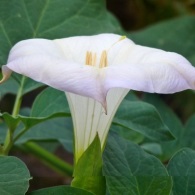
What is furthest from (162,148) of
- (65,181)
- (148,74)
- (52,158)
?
(65,181)

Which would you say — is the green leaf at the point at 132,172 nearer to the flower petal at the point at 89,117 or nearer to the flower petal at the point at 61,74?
the flower petal at the point at 89,117

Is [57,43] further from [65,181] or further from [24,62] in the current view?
[65,181]

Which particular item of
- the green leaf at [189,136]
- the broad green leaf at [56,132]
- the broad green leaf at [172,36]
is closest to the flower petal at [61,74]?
the broad green leaf at [56,132]

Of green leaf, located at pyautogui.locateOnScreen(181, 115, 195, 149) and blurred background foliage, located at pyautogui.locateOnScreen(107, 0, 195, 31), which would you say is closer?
green leaf, located at pyautogui.locateOnScreen(181, 115, 195, 149)

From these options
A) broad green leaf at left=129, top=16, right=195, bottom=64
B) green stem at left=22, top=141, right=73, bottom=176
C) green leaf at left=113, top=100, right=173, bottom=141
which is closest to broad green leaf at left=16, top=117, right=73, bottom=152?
green stem at left=22, top=141, right=73, bottom=176

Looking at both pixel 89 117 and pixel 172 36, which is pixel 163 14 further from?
pixel 89 117

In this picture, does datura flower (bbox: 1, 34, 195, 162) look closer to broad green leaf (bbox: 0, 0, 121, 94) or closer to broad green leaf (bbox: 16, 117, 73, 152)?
broad green leaf (bbox: 0, 0, 121, 94)
